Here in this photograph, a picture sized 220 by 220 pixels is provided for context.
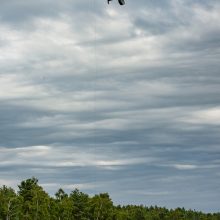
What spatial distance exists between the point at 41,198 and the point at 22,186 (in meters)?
12.8

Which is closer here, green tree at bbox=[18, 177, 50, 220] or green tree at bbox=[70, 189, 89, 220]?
green tree at bbox=[18, 177, 50, 220]

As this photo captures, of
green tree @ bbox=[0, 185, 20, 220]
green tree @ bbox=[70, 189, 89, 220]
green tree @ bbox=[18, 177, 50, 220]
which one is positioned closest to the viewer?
green tree @ bbox=[0, 185, 20, 220]

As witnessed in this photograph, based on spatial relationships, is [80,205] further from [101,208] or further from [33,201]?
[33,201]

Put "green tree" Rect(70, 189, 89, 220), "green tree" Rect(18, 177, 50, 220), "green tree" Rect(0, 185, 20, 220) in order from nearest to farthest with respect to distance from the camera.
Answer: "green tree" Rect(0, 185, 20, 220) < "green tree" Rect(18, 177, 50, 220) < "green tree" Rect(70, 189, 89, 220)

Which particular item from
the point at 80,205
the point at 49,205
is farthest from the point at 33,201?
the point at 80,205

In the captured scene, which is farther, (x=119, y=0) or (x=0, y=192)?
(x=0, y=192)

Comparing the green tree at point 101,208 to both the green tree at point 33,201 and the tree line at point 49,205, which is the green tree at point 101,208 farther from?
the green tree at point 33,201

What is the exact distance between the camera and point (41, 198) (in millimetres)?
144250

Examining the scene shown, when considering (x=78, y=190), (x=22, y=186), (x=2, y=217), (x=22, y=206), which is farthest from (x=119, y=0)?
(x=78, y=190)

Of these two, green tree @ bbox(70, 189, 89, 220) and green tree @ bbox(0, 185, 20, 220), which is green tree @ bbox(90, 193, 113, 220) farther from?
green tree @ bbox(0, 185, 20, 220)

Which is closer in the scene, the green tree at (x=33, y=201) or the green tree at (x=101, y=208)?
the green tree at (x=33, y=201)

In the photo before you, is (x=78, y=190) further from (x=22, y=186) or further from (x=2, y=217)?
(x=2, y=217)

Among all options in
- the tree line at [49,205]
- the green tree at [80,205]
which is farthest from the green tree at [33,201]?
the green tree at [80,205]

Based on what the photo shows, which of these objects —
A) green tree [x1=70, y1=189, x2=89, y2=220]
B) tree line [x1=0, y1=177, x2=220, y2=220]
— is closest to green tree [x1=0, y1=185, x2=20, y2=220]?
tree line [x1=0, y1=177, x2=220, y2=220]
